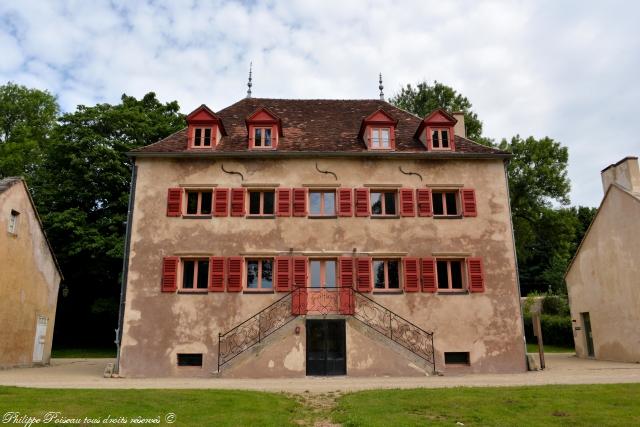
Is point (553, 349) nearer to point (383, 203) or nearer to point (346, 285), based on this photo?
point (383, 203)

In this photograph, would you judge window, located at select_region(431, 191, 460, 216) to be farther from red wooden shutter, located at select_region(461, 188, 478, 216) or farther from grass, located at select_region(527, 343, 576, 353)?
grass, located at select_region(527, 343, 576, 353)

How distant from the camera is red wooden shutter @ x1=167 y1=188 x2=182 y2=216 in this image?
18.9 meters

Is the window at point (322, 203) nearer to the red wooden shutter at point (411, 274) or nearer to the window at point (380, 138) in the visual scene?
the window at point (380, 138)

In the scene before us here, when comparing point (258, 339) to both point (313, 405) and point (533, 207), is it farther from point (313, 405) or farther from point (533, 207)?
point (533, 207)

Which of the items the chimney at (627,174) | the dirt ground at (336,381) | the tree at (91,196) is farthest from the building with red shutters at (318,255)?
the tree at (91,196)

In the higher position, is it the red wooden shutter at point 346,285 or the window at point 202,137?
the window at point 202,137

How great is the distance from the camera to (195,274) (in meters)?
18.5

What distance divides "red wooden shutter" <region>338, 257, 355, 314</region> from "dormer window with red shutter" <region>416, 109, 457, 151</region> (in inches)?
231

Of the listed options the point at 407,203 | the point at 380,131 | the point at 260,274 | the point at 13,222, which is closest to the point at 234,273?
the point at 260,274

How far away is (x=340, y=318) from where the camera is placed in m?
17.2

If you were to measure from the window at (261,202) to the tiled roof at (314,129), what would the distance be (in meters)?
1.79

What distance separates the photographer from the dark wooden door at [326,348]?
16812 mm

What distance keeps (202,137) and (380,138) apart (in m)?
7.22

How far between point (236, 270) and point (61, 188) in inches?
704
